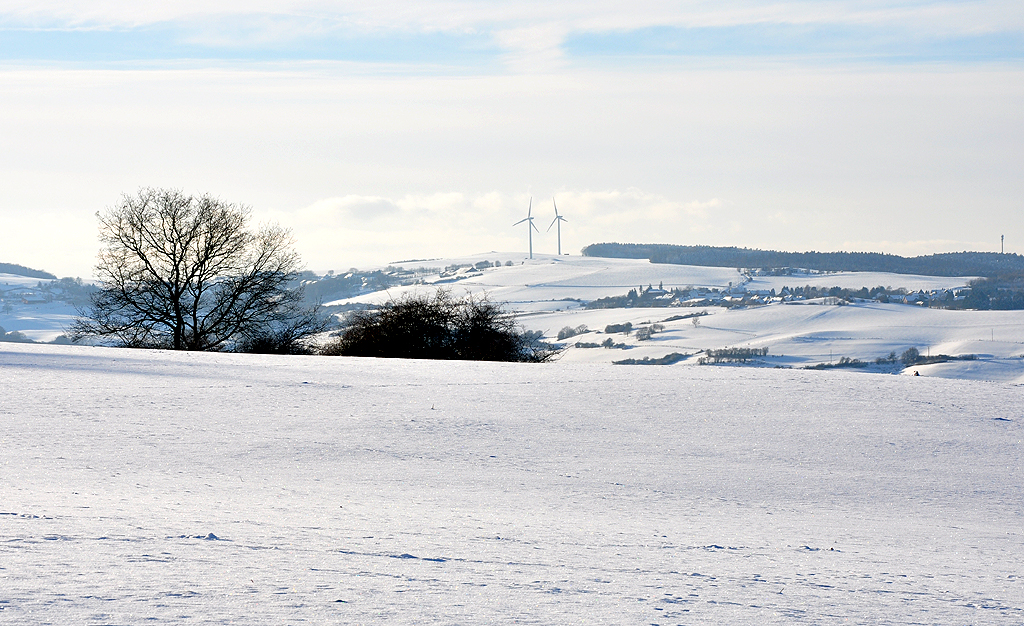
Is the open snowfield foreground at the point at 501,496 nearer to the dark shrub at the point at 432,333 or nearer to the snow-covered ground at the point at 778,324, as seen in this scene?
the dark shrub at the point at 432,333

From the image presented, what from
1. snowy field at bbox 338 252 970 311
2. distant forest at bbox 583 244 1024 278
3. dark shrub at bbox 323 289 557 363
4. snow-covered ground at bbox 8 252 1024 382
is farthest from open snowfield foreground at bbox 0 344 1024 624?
distant forest at bbox 583 244 1024 278

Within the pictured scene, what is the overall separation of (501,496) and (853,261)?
583 ft

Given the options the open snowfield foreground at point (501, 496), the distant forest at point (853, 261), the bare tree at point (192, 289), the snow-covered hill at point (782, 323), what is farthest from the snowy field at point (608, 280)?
the open snowfield foreground at point (501, 496)

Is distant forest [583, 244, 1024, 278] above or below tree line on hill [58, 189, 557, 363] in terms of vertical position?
above

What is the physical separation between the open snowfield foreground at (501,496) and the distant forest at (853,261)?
146m

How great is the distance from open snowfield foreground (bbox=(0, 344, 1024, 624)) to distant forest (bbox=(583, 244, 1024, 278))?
5764 inches

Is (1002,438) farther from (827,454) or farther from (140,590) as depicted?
(140,590)

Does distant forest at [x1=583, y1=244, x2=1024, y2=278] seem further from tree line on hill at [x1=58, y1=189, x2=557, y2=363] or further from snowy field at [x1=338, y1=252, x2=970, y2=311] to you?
tree line on hill at [x1=58, y1=189, x2=557, y2=363]

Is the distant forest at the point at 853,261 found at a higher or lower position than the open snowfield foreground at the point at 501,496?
higher

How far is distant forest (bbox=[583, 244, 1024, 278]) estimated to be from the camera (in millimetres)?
155750

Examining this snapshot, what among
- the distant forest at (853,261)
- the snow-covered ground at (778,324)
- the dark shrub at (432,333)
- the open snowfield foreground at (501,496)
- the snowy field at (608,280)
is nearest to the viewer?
the open snowfield foreground at (501,496)

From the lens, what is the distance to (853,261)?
172875 millimetres

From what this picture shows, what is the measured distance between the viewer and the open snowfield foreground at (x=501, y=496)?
4801 mm

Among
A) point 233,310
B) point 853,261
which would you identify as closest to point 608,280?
point 853,261
